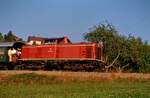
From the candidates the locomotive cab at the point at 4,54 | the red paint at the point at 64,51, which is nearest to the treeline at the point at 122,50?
the red paint at the point at 64,51

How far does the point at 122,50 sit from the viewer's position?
4697 centimetres

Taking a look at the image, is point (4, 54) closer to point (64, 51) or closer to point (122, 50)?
point (64, 51)

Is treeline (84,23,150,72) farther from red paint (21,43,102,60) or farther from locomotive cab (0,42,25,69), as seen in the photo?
locomotive cab (0,42,25,69)

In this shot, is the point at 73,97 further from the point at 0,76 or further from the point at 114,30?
the point at 114,30

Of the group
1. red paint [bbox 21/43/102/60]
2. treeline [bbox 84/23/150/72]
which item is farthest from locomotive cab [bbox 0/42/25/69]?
treeline [bbox 84/23/150/72]

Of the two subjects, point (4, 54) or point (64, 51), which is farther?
point (4, 54)

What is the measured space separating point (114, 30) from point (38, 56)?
12506mm

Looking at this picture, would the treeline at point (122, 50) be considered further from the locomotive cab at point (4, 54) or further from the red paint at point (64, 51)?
the locomotive cab at point (4, 54)

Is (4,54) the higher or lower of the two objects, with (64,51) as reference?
lower

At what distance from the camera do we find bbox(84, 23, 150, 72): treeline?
45.6 m

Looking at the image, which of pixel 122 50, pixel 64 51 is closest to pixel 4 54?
pixel 64 51

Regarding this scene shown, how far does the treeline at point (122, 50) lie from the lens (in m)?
45.6

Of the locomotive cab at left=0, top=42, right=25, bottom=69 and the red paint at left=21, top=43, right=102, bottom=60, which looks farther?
the locomotive cab at left=0, top=42, right=25, bottom=69

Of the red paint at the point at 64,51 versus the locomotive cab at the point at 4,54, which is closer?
the red paint at the point at 64,51
